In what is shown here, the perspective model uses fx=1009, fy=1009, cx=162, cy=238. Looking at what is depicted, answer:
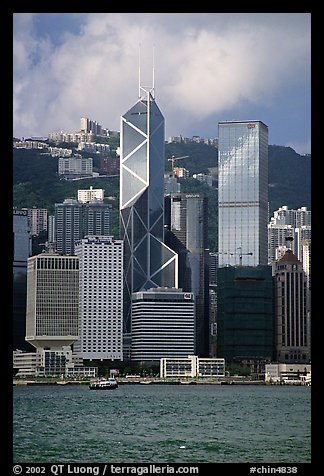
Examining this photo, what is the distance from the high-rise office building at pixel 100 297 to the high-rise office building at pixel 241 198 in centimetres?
358

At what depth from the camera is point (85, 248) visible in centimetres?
3244

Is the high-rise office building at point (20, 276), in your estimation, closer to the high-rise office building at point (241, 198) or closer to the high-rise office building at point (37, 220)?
the high-rise office building at point (37, 220)

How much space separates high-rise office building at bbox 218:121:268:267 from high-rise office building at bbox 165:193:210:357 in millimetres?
774

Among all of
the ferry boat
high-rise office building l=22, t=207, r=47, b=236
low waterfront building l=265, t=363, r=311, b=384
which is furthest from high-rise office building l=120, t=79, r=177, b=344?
the ferry boat

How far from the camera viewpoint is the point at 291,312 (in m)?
29.8

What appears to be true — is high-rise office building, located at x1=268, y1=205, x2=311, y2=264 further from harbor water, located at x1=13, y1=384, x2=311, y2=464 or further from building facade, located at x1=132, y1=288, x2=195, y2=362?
harbor water, located at x1=13, y1=384, x2=311, y2=464

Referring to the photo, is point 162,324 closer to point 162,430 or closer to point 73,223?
point 73,223

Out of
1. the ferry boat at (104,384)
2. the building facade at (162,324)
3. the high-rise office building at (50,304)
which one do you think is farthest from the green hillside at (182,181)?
the ferry boat at (104,384)

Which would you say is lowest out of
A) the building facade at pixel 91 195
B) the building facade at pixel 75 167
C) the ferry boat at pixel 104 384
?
the ferry boat at pixel 104 384

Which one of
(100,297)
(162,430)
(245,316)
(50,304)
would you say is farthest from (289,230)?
(162,430)

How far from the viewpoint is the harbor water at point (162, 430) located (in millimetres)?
5863

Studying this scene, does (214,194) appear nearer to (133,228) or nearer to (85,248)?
(133,228)

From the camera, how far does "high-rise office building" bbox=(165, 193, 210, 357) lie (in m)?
31.5
